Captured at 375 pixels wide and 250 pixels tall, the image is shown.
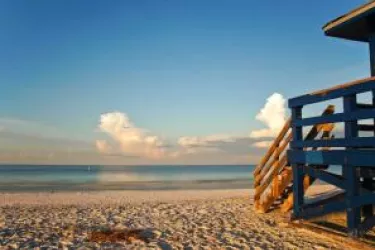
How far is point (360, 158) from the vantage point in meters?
6.57

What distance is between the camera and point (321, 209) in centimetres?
792

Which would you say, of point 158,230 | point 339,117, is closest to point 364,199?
point 339,117

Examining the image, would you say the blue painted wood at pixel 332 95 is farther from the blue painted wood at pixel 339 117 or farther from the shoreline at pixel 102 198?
the shoreline at pixel 102 198

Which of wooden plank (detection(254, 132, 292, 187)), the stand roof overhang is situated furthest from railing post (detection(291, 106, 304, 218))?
the stand roof overhang

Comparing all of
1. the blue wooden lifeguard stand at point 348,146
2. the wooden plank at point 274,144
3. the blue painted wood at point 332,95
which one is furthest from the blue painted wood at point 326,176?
the blue painted wood at point 332,95

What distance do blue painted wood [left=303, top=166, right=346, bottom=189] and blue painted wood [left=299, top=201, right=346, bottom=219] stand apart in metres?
0.37

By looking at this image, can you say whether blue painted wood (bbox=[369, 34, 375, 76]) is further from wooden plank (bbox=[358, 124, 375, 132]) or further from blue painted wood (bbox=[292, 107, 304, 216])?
blue painted wood (bbox=[292, 107, 304, 216])

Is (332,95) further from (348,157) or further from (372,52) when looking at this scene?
(372,52)

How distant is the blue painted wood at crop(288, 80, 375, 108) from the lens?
21.4ft

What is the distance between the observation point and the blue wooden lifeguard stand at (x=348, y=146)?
664 centimetres

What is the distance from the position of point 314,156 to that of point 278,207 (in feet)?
12.0

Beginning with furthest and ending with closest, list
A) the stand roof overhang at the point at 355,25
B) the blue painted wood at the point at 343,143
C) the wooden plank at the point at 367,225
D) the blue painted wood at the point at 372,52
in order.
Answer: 1. the blue painted wood at the point at 372,52
2. the stand roof overhang at the point at 355,25
3. the wooden plank at the point at 367,225
4. the blue painted wood at the point at 343,143

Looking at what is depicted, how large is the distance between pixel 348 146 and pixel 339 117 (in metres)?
0.61

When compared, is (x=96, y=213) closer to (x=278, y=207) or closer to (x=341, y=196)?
(x=278, y=207)
